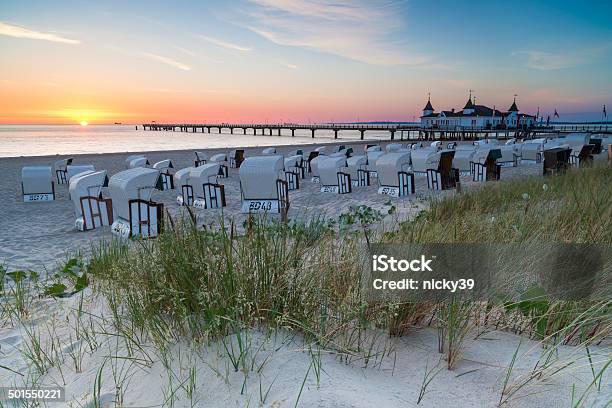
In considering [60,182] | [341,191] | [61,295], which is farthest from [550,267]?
[60,182]

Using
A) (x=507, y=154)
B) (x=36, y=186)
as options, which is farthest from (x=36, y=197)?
(x=507, y=154)

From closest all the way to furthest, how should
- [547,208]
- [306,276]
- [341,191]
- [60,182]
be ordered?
[306,276]
[547,208]
[341,191]
[60,182]

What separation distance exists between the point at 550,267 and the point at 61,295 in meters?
3.91

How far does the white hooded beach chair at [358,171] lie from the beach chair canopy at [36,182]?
11.1 meters

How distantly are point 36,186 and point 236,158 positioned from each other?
12900 millimetres

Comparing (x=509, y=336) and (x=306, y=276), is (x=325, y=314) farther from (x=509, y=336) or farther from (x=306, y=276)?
(x=509, y=336)

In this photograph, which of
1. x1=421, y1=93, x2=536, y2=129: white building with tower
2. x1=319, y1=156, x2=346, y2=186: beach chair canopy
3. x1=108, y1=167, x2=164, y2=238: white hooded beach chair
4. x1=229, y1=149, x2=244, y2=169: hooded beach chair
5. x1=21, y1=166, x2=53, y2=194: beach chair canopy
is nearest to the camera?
x1=108, y1=167, x2=164, y2=238: white hooded beach chair

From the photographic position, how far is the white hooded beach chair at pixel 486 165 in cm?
1567

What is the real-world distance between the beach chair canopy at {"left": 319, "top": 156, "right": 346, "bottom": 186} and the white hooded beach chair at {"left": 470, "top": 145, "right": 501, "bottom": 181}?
5977 millimetres

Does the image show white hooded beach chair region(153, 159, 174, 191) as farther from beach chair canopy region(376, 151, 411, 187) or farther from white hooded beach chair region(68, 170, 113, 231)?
beach chair canopy region(376, 151, 411, 187)

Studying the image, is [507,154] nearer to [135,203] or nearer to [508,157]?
[508,157]

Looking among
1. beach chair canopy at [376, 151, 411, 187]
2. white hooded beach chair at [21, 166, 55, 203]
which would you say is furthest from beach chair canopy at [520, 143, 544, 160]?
white hooded beach chair at [21, 166, 55, 203]

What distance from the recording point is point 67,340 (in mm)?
2502

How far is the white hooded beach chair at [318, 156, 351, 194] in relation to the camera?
14125mm
